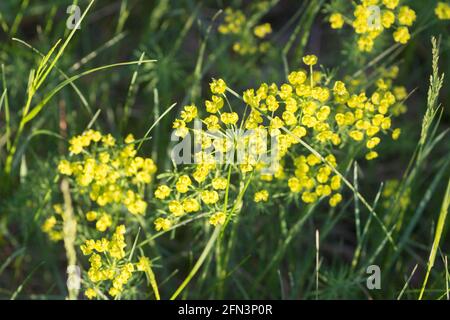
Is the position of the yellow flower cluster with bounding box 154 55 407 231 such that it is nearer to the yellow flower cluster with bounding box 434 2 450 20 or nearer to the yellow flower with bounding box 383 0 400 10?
the yellow flower with bounding box 383 0 400 10

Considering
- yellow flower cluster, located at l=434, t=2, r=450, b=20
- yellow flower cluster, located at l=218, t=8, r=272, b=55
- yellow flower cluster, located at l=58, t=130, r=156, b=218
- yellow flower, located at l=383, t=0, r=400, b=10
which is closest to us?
yellow flower cluster, located at l=58, t=130, r=156, b=218

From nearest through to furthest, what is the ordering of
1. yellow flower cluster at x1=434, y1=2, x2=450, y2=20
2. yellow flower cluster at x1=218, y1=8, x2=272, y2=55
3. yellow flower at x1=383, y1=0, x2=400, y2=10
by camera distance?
yellow flower at x1=383, y1=0, x2=400, y2=10 → yellow flower cluster at x1=434, y1=2, x2=450, y2=20 → yellow flower cluster at x1=218, y1=8, x2=272, y2=55

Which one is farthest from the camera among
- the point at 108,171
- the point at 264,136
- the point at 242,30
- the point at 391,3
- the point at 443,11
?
the point at 242,30

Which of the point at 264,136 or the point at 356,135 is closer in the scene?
the point at 264,136

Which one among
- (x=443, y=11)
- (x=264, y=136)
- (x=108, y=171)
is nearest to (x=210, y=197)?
(x=264, y=136)

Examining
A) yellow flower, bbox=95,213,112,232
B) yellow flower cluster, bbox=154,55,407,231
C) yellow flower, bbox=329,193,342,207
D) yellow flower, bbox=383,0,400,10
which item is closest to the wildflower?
yellow flower, bbox=383,0,400,10

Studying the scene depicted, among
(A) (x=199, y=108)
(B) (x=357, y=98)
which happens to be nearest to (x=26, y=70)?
(A) (x=199, y=108)

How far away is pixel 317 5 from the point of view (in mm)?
2830

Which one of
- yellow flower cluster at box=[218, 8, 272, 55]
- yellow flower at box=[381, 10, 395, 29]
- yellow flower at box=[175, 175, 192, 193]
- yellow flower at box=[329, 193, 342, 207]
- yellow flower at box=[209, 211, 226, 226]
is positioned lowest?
yellow flower at box=[209, 211, 226, 226]

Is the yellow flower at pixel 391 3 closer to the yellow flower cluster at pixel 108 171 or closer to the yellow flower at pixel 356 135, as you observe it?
the yellow flower at pixel 356 135

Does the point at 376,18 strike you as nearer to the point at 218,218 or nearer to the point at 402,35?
the point at 402,35

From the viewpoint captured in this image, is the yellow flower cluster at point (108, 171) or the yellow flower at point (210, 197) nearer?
the yellow flower at point (210, 197)

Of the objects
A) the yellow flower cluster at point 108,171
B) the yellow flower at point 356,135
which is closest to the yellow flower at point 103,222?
the yellow flower cluster at point 108,171

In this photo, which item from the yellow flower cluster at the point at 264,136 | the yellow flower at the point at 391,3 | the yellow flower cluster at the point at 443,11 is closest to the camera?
the yellow flower cluster at the point at 264,136
